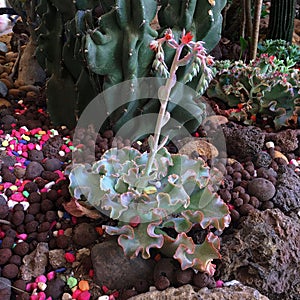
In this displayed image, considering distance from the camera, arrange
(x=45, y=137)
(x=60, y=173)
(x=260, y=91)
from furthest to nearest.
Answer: (x=260, y=91), (x=45, y=137), (x=60, y=173)

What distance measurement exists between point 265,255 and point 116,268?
45cm

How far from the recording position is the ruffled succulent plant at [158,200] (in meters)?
1.33

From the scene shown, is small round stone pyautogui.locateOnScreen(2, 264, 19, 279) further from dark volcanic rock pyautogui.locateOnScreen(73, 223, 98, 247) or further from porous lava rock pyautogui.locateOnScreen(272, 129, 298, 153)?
porous lava rock pyautogui.locateOnScreen(272, 129, 298, 153)

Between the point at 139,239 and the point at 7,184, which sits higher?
the point at 139,239

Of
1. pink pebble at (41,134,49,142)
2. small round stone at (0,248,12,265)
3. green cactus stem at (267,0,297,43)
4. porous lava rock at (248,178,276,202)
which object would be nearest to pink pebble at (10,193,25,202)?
small round stone at (0,248,12,265)

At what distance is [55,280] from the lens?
1.38 meters

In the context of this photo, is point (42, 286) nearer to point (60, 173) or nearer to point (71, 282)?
point (71, 282)

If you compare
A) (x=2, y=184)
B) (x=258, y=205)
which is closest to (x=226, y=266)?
(x=258, y=205)

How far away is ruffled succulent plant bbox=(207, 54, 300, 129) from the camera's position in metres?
2.34

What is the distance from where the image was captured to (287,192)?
1.70 metres

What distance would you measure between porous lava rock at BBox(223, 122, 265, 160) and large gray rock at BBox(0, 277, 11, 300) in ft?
3.61

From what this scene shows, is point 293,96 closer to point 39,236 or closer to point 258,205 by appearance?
point 258,205

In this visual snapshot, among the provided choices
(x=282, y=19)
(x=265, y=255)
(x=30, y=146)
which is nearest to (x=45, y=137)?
(x=30, y=146)

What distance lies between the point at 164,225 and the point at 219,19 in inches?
41.7
